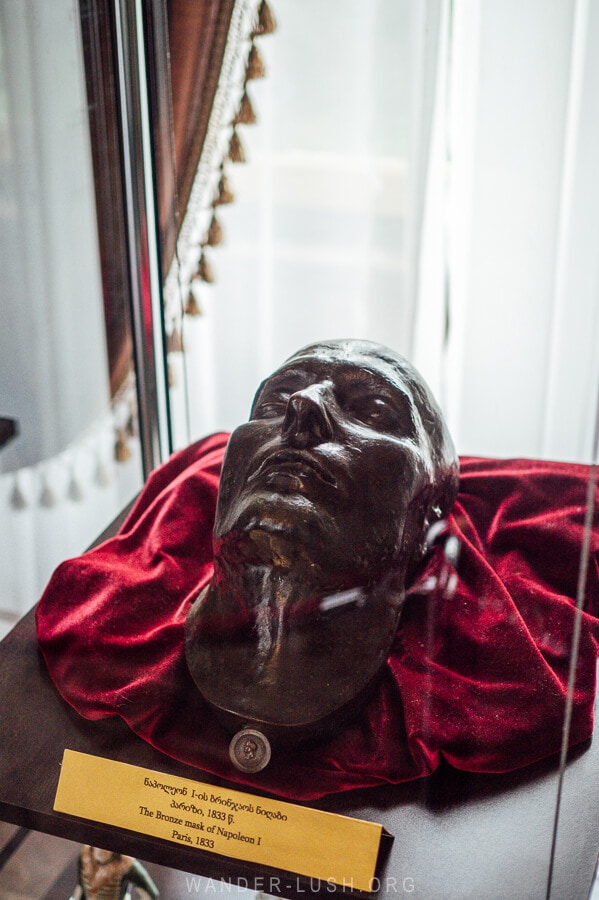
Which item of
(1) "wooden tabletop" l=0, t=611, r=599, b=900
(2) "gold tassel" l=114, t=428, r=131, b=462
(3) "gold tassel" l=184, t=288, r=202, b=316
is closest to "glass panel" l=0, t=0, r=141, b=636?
(2) "gold tassel" l=114, t=428, r=131, b=462

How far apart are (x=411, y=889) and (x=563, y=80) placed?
0.80 meters

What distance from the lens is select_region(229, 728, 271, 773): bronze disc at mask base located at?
838 mm

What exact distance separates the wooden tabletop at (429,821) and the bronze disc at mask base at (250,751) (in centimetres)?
3

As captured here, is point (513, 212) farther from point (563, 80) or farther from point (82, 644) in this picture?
point (82, 644)

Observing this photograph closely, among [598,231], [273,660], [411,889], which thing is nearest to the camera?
[411,889]

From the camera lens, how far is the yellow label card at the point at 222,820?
77cm

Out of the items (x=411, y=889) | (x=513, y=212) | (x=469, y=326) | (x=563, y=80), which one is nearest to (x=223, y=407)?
(x=469, y=326)

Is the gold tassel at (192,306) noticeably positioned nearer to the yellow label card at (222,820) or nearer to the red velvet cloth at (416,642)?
the red velvet cloth at (416,642)

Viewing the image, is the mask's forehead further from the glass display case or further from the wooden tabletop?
the wooden tabletop

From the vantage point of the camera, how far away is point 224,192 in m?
1.30

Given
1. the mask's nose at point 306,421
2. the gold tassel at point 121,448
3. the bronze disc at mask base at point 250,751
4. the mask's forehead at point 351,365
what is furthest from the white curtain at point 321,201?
the bronze disc at mask base at point 250,751

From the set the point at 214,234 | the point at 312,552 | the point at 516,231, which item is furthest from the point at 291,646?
the point at 214,234

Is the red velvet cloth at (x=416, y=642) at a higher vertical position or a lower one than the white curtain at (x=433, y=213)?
lower

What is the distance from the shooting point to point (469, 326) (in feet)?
3.77
